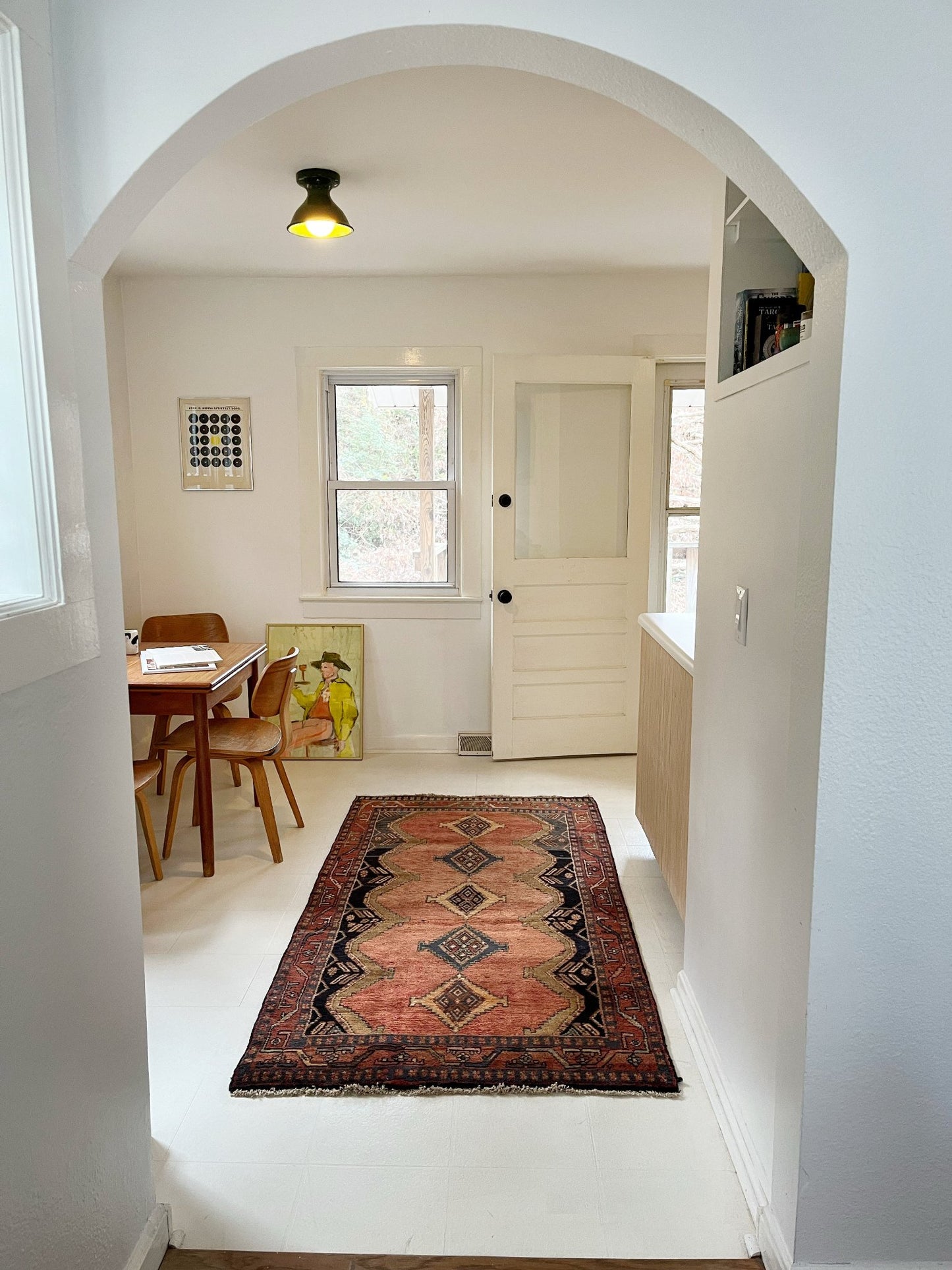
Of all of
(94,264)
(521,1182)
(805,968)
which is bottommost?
(521,1182)

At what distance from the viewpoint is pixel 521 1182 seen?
1826 mm

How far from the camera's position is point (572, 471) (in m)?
4.50

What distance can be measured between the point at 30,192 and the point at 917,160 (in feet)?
4.13

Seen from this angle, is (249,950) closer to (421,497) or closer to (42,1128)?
(42,1128)

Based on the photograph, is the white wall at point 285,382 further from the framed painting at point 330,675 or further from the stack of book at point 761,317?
the stack of book at point 761,317

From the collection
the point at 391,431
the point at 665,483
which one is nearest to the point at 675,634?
the point at 665,483

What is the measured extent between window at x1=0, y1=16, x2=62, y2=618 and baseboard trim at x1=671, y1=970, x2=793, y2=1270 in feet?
5.42

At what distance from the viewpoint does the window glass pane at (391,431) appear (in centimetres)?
469

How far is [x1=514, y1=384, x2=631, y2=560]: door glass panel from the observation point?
4.44 m

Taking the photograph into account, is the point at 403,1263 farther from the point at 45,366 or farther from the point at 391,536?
the point at 391,536

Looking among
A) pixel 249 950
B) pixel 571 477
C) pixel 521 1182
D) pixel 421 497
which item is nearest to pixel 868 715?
pixel 521 1182

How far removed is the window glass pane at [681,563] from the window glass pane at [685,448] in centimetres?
12

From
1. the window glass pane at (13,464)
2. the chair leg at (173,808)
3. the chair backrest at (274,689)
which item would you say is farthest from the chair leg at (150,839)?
the window glass pane at (13,464)

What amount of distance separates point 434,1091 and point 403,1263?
0.47 m
